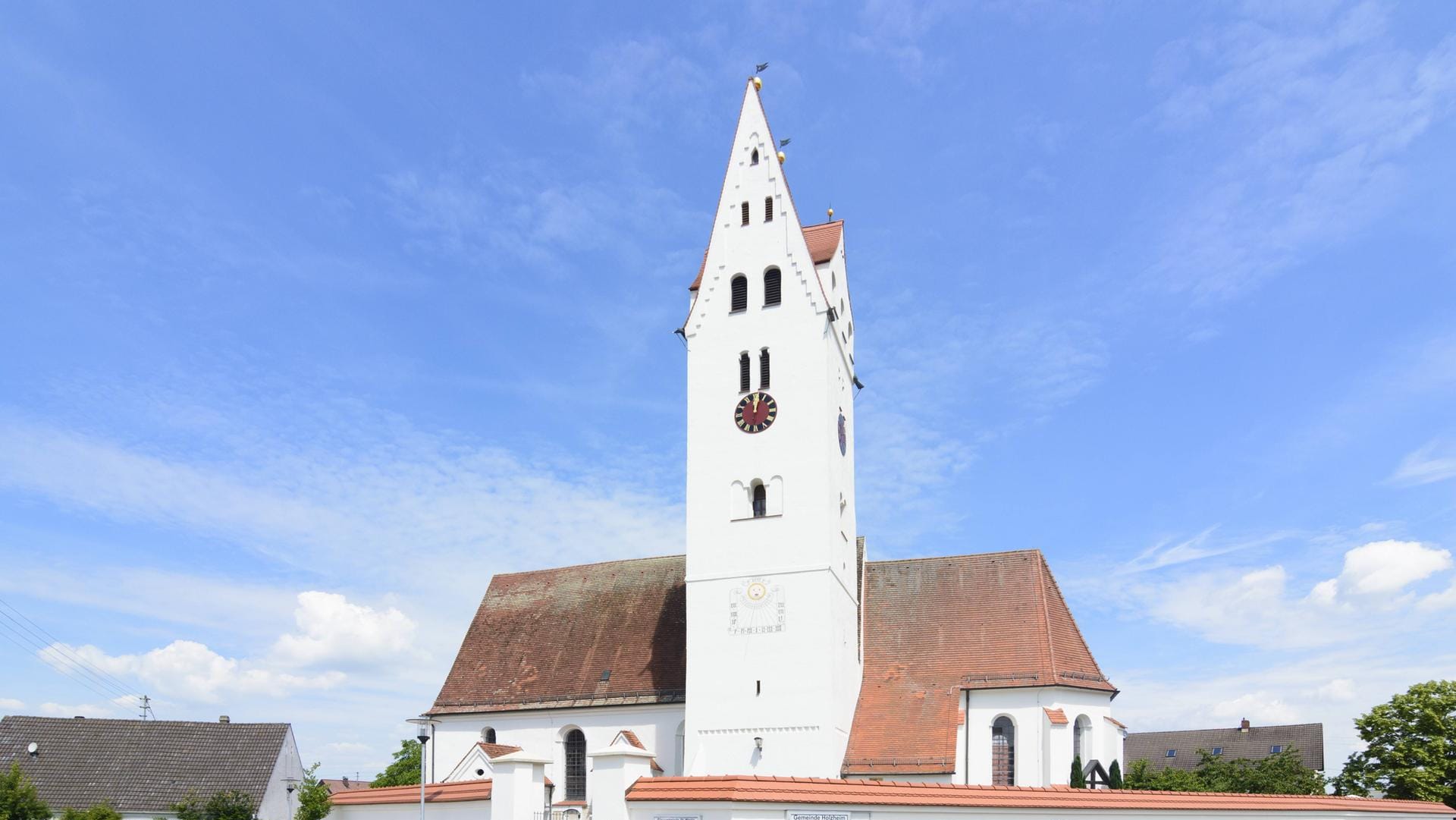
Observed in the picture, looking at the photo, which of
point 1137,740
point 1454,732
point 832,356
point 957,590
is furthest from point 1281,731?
point 832,356

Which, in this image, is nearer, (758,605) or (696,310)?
(758,605)

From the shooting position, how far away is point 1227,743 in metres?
84.4

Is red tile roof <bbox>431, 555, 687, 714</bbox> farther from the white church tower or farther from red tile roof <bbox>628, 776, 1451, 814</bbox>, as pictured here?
red tile roof <bbox>628, 776, 1451, 814</bbox>

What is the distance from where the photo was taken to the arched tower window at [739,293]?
3509cm

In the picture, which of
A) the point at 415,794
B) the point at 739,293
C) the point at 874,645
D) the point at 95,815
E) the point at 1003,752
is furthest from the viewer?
the point at 874,645

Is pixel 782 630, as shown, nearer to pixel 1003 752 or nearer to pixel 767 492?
pixel 767 492

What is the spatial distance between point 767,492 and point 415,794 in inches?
494

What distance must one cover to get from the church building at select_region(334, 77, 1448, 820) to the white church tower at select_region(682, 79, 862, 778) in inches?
2.4

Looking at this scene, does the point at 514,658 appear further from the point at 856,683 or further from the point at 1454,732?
the point at 1454,732

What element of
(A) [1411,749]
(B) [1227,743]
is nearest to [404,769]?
(A) [1411,749]

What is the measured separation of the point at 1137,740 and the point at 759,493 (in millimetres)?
69739

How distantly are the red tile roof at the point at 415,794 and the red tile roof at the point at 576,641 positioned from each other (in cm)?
967

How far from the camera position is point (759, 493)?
3350cm

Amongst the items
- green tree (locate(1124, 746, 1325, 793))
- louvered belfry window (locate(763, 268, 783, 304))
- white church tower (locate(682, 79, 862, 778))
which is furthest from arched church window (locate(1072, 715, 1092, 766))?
louvered belfry window (locate(763, 268, 783, 304))
